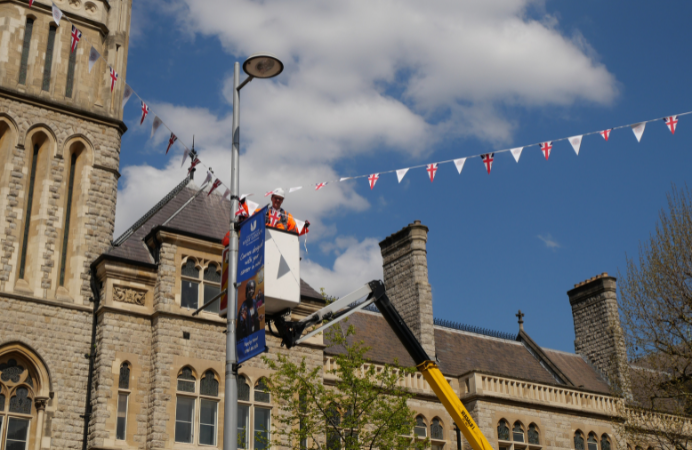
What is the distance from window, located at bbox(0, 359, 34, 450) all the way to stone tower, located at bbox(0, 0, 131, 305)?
1.96 meters

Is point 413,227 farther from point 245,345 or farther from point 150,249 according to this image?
point 245,345

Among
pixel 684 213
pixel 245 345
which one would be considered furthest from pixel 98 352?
pixel 684 213

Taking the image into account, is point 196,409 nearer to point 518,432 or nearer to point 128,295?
point 128,295

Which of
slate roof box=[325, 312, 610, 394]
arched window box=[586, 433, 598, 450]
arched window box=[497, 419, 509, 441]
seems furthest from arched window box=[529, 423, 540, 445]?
arched window box=[586, 433, 598, 450]

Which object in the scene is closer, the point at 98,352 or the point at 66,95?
the point at 98,352

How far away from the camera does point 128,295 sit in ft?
65.6

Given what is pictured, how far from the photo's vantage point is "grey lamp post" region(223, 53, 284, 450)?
410 inches

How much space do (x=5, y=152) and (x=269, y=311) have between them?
12181mm

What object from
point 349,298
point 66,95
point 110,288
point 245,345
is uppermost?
point 66,95

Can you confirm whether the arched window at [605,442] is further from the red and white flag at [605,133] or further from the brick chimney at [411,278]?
→ the red and white flag at [605,133]

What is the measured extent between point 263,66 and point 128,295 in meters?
10.3

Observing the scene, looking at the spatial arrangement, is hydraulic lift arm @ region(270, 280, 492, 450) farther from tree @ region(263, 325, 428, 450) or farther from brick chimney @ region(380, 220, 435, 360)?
brick chimney @ region(380, 220, 435, 360)

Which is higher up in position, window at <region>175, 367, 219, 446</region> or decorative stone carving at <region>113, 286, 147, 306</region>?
decorative stone carving at <region>113, 286, 147, 306</region>

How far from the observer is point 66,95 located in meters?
22.4
